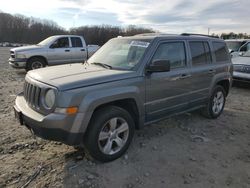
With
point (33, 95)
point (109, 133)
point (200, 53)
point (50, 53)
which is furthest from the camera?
point (50, 53)

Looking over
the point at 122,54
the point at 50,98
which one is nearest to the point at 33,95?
the point at 50,98

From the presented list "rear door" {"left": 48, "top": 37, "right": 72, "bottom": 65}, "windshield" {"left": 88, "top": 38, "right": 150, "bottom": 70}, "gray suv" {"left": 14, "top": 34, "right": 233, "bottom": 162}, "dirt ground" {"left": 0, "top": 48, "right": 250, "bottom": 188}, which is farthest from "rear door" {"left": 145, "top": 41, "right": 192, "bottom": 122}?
"rear door" {"left": 48, "top": 37, "right": 72, "bottom": 65}

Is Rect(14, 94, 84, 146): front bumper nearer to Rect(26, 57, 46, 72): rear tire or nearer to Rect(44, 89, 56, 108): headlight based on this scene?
Rect(44, 89, 56, 108): headlight

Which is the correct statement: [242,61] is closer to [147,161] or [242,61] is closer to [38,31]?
[147,161]

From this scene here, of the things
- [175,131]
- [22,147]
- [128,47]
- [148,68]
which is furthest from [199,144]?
[22,147]

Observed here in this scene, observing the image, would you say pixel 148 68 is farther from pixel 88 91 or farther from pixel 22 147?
pixel 22 147

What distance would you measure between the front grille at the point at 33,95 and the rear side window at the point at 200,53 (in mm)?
2976

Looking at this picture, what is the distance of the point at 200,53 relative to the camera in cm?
529

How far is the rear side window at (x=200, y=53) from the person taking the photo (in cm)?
507

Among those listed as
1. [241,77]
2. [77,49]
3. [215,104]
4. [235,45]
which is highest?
[235,45]

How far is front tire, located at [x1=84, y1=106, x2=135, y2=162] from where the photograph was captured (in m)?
3.54

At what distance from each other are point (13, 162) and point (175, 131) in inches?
116

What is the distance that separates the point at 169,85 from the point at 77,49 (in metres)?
9.24

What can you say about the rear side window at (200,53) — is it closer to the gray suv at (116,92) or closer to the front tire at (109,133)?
the gray suv at (116,92)
